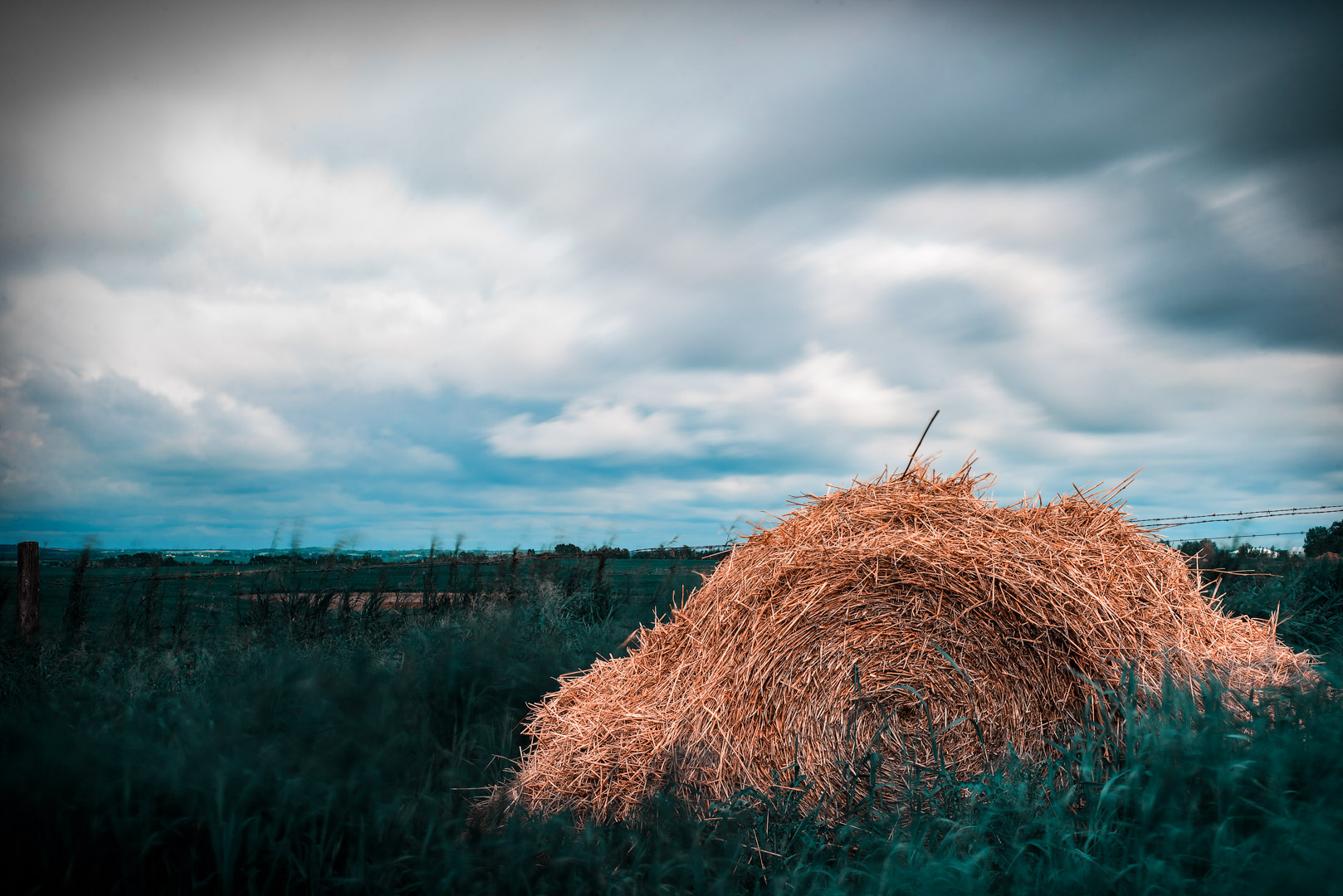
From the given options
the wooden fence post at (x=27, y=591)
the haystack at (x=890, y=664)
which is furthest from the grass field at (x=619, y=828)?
the wooden fence post at (x=27, y=591)

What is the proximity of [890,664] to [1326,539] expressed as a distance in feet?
59.4

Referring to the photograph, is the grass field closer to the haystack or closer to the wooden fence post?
the haystack

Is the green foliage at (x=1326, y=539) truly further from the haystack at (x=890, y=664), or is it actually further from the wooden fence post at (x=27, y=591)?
the wooden fence post at (x=27, y=591)

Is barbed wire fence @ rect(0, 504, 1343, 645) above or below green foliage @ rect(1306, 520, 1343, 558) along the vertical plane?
below

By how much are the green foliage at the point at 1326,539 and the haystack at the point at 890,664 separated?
47.1 feet

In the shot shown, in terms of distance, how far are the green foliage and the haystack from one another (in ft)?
47.1

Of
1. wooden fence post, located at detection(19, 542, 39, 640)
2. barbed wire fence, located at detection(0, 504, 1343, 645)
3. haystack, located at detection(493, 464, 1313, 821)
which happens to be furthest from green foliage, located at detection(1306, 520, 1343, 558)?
wooden fence post, located at detection(19, 542, 39, 640)

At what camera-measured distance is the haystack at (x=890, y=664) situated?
3.60 m

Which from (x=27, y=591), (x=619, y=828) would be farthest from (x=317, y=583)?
(x=619, y=828)

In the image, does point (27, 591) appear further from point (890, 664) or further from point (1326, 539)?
point (1326, 539)

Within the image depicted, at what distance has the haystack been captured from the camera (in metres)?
3.60

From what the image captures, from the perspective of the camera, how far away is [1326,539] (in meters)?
16.0

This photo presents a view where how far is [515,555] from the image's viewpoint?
12242mm

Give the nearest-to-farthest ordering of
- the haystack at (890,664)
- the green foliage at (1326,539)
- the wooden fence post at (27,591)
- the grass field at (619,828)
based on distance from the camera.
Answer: the grass field at (619,828) < the haystack at (890,664) < the wooden fence post at (27,591) < the green foliage at (1326,539)
